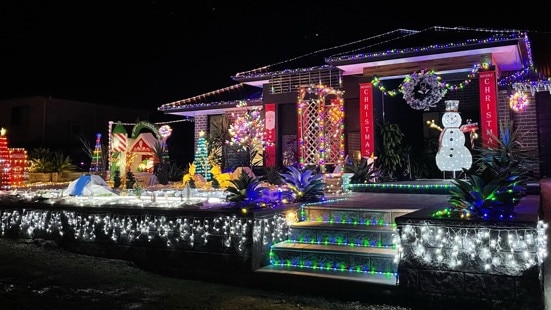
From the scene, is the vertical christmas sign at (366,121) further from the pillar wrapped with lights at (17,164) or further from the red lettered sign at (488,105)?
the pillar wrapped with lights at (17,164)

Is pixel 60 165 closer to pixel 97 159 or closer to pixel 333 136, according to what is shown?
pixel 97 159

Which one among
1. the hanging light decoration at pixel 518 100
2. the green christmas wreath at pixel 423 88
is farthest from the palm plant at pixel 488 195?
the hanging light decoration at pixel 518 100

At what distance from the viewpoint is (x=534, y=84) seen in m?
10.4

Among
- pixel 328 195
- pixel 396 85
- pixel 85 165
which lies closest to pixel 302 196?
pixel 328 195

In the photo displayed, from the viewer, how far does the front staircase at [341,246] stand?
15.8ft

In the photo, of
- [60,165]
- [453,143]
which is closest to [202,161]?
[60,165]

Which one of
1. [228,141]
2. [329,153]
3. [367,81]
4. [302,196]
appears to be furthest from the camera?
[228,141]

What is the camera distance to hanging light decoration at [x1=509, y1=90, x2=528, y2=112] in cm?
1070

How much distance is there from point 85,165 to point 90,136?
4644 mm

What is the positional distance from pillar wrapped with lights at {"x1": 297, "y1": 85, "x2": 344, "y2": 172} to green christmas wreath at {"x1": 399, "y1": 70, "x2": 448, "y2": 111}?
214 centimetres

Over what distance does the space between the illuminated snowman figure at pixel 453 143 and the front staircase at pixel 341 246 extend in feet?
11.6

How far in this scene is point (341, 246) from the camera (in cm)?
538

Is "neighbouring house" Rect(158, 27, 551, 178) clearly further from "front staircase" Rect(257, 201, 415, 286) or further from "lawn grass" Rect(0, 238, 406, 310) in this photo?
"lawn grass" Rect(0, 238, 406, 310)

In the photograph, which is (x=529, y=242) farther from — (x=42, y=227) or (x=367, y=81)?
(x=367, y=81)
